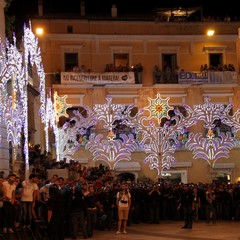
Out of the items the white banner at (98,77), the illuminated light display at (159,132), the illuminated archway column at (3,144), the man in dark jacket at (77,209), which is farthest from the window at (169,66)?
the man in dark jacket at (77,209)

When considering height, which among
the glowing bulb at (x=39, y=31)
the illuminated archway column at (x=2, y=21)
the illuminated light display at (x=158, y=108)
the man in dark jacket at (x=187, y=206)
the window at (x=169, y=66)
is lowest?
the man in dark jacket at (x=187, y=206)

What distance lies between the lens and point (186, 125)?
4300 centimetres

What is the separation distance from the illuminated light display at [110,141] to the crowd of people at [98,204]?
672 centimetres

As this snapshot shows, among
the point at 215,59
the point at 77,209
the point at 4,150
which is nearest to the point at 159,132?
the point at 215,59

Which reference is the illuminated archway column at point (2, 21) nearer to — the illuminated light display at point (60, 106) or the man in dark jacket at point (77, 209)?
the man in dark jacket at point (77, 209)

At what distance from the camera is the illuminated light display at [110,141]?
139 feet

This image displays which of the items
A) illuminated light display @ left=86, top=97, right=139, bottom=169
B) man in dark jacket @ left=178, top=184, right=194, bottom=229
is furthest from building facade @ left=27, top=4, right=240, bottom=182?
man in dark jacket @ left=178, top=184, right=194, bottom=229

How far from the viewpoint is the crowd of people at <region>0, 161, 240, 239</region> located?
736 inches

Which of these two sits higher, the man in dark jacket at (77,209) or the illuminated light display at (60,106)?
the illuminated light display at (60,106)

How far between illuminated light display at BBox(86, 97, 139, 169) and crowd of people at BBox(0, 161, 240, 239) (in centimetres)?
672

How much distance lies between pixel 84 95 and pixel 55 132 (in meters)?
4.49

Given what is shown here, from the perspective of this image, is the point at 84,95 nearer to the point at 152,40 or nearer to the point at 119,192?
the point at 152,40

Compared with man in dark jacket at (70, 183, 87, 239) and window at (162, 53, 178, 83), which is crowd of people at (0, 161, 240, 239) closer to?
man in dark jacket at (70, 183, 87, 239)

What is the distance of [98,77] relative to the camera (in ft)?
147
